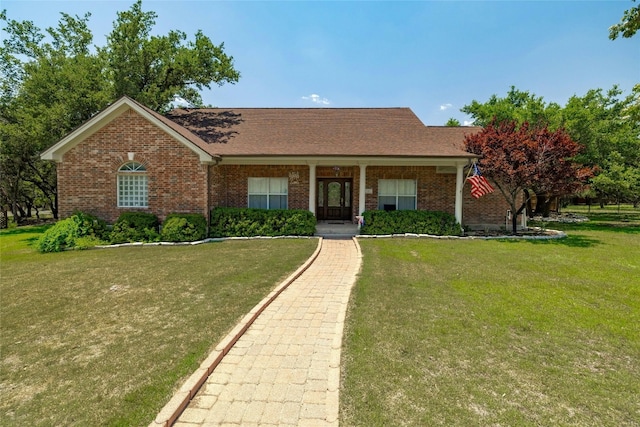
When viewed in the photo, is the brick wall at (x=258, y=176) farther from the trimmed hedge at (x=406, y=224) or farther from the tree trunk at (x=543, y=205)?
the tree trunk at (x=543, y=205)

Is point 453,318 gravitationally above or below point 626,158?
below

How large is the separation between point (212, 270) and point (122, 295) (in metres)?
2.04

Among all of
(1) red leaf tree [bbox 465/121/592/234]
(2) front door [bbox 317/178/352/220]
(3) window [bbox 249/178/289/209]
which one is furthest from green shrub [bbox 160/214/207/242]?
(1) red leaf tree [bbox 465/121/592/234]

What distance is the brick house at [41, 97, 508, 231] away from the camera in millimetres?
12344

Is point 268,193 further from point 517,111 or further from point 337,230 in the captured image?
point 517,111

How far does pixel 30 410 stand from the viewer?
2.83 meters

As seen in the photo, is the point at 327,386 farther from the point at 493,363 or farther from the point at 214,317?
the point at 214,317

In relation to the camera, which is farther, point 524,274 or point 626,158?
point 626,158

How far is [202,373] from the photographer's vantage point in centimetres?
328

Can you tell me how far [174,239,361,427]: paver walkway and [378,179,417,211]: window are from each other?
9.78m

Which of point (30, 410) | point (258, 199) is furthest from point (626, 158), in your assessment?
point (30, 410)

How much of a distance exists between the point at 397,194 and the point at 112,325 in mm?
12538

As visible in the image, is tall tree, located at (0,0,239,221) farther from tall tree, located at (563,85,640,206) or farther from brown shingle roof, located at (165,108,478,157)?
tall tree, located at (563,85,640,206)

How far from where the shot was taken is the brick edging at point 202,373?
2.70m
